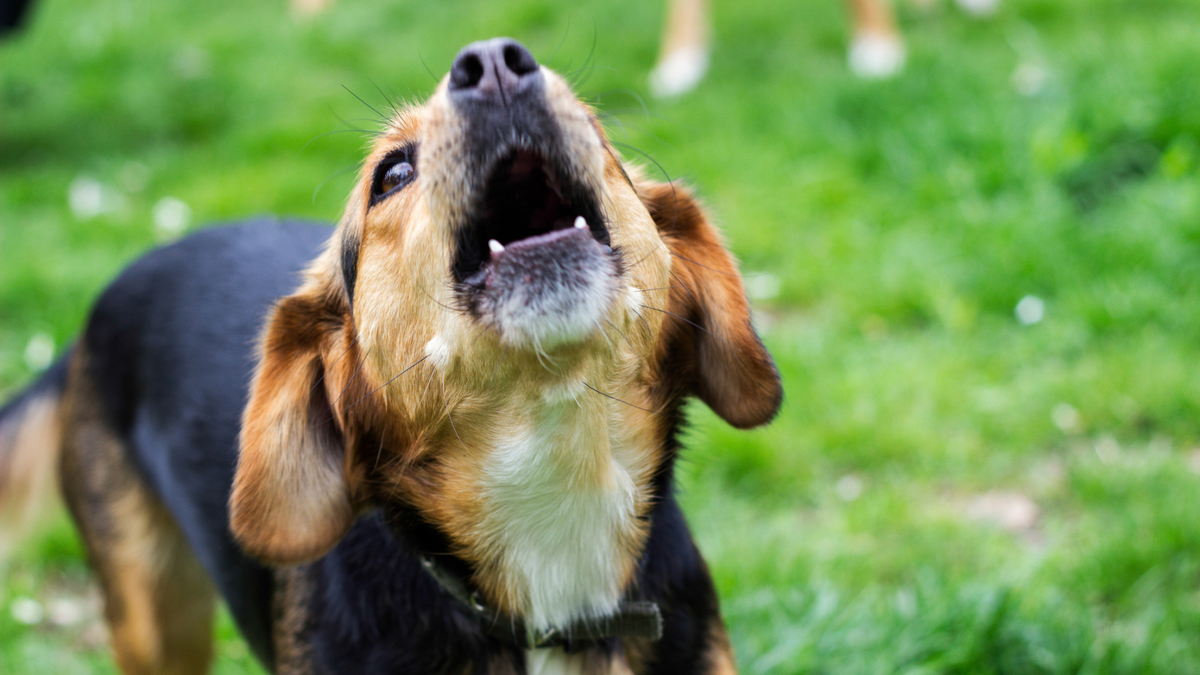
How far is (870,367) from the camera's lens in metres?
4.43

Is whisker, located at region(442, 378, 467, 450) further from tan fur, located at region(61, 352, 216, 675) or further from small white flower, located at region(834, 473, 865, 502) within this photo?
small white flower, located at region(834, 473, 865, 502)

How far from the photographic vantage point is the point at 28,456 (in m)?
3.48

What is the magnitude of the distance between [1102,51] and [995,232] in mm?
1787

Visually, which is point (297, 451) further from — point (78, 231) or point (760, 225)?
point (78, 231)

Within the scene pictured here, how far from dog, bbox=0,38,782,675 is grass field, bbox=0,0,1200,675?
332 millimetres

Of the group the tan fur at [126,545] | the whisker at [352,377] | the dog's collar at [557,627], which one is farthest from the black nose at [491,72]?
the tan fur at [126,545]

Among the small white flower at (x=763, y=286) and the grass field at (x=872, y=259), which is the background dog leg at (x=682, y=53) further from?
the small white flower at (x=763, y=286)

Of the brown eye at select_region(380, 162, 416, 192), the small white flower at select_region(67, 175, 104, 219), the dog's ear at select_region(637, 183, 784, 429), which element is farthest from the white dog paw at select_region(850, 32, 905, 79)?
the brown eye at select_region(380, 162, 416, 192)

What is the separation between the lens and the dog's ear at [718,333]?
240 centimetres

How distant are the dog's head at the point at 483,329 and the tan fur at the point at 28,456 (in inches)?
60.9

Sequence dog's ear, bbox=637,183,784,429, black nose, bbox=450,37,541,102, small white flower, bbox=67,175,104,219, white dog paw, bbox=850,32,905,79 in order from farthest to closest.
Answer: white dog paw, bbox=850,32,905,79
small white flower, bbox=67,175,104,219
dog's ear, bbox=637,183,784,429
black nose, bbox=450,37,541,102

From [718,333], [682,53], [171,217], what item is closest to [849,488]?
[718,333]

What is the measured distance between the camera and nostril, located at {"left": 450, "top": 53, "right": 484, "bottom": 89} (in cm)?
190

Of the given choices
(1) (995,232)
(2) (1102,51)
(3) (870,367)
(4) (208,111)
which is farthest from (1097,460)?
(4) (208,111)
